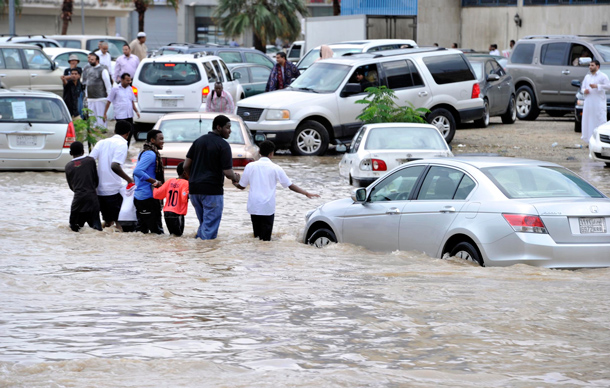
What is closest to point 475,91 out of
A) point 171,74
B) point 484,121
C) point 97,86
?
point 484,121

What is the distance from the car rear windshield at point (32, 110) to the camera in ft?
57.5

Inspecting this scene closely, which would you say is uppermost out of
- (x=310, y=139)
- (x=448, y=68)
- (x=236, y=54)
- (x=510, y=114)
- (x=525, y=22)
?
(x=525, y=22)

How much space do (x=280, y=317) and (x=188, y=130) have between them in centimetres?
827

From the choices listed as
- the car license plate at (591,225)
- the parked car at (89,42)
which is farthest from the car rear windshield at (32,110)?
the parked car at (89,42)

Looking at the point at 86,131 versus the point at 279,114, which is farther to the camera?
the point at 279,114

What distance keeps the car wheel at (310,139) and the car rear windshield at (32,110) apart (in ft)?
17.9

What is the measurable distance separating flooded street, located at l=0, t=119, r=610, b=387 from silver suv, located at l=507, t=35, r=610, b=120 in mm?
17020

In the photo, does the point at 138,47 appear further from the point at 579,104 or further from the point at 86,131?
the point at 579,104

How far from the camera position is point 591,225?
946 centimetres

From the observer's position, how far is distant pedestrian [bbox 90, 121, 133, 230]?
40.3ft

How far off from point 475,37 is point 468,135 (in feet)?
68.9

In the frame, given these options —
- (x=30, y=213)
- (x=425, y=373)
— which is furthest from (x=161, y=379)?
(x=30, y=213)

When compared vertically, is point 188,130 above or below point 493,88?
below

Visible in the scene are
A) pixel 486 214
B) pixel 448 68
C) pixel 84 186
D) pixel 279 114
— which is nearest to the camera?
pixel 486 214
